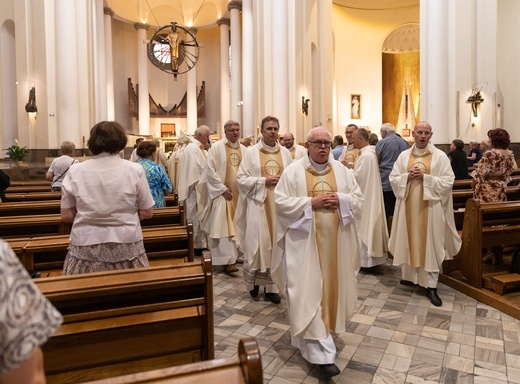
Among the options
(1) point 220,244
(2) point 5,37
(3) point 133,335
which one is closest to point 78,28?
(2) point 5,37

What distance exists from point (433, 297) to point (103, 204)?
3501 millimetres

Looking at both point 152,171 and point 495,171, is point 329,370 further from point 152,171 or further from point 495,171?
point 495,171

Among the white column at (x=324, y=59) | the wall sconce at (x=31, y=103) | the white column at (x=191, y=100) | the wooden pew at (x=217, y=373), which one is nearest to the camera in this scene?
the wooden pew at (x=217, y=373)

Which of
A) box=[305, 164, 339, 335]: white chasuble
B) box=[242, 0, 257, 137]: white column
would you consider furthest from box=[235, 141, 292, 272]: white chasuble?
box=[242, 0, 257, 137]: white column

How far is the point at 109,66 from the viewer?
22.8 metres

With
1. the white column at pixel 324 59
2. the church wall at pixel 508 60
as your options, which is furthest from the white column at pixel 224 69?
the church wall at pixel 508 60

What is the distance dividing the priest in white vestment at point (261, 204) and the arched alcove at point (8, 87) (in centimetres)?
1161

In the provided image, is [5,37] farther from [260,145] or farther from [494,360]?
[494,360]

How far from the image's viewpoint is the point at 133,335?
2.21 metres

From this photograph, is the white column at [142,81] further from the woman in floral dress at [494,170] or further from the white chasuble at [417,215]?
the white chasuble at [417,215]

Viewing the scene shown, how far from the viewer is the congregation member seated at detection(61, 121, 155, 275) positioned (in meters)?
2.73

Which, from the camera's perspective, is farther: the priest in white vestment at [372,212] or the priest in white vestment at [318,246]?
the priest in white vestment at [372,212]

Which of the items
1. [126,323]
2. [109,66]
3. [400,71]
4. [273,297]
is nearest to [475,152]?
[273,297]

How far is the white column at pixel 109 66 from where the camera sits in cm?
2215
